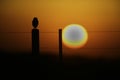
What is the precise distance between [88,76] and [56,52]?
1.16 metres

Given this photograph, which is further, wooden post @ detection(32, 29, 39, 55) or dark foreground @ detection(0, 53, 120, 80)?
dark foreground @ detection(0, 53, 120, 80)

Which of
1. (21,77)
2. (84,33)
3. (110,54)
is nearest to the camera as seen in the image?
(21,77)

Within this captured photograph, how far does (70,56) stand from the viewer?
677 centimetres

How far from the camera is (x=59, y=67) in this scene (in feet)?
17.7

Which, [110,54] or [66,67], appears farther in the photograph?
[110,54]

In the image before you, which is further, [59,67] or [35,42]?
[59,67]

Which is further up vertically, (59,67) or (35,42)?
(35,42)

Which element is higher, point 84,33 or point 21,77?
point 84,33

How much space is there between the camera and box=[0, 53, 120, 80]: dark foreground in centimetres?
544

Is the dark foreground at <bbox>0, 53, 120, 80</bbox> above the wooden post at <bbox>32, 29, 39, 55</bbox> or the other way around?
the other way around

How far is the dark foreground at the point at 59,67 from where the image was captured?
5.44 metres

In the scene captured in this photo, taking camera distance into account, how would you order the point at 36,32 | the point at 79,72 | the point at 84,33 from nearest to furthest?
1. the point at 36,32
2. the point at 79,72
3. the point at 84,33

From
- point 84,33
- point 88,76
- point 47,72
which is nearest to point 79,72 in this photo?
point 88,76

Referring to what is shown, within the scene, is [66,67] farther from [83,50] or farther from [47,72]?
[83,50]
